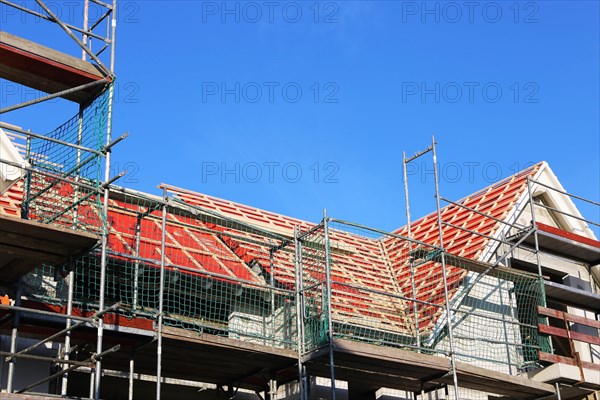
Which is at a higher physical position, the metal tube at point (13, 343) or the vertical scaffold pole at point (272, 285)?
the vertical scaffold pole at point (272, 285)

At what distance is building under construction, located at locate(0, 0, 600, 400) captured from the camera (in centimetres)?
1388

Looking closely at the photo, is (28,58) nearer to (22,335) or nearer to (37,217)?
(37,217)

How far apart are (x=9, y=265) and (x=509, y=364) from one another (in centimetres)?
1050

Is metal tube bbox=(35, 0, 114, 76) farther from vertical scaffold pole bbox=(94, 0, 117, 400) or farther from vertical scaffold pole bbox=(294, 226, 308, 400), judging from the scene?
vertical scaffold pole bbox=(294, 226, 308, 400)

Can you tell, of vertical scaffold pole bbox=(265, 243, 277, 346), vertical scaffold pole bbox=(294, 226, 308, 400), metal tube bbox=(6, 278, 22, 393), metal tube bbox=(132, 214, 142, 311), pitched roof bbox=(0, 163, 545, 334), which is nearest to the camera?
metal tube bbox=(6, 278, 22, 393)

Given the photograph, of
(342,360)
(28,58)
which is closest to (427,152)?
(342,360)

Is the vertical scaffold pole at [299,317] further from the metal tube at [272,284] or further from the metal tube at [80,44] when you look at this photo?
the metal tube at [80,44]

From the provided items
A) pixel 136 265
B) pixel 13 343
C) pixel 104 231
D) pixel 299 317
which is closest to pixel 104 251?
pixel 104 231

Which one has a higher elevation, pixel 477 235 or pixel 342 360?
pixel 477 235

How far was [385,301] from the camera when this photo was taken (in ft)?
66.9

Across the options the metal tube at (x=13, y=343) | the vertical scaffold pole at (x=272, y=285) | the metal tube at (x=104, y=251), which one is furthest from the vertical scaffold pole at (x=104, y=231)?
the vertical scaffold pole at (x=272, y=285)

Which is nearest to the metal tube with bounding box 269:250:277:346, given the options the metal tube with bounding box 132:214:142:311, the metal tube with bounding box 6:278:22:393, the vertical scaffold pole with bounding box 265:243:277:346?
the vertical scaffold pole with bounding box 265:243:277:346

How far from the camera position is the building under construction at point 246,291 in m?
13.9

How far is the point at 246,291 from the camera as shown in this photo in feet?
57.3
